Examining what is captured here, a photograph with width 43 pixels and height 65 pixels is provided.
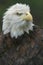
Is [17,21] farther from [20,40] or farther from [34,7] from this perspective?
[34,7]

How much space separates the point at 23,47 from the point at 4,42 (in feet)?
0.54

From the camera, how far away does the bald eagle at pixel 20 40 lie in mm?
3879

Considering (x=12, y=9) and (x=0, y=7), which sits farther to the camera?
(x=0, y=7)

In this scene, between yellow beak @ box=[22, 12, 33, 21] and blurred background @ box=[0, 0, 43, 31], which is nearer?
yellow beak @ box=[22, 12, 33, 21]

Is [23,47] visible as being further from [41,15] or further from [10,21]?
[41,15]

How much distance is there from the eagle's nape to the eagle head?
5 centimetres

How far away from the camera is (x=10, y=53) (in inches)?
155

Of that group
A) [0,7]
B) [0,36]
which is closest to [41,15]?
[0,7]

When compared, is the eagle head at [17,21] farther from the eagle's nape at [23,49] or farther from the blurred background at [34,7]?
the blurred background at [34,7]

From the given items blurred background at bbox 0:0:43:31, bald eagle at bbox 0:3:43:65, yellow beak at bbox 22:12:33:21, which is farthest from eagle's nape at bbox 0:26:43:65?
blurred background at bbox 0:0:43:31

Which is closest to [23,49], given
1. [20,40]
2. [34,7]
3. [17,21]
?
[20,40]

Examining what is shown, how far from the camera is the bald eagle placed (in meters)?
3.88

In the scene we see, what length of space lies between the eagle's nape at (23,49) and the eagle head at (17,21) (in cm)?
5

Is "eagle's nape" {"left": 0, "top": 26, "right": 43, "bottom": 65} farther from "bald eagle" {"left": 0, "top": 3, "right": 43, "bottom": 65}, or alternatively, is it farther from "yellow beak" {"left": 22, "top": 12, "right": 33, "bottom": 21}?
"yellow beak" {"left": 22, "top": 12, "right": 33, "bottom": 21}
